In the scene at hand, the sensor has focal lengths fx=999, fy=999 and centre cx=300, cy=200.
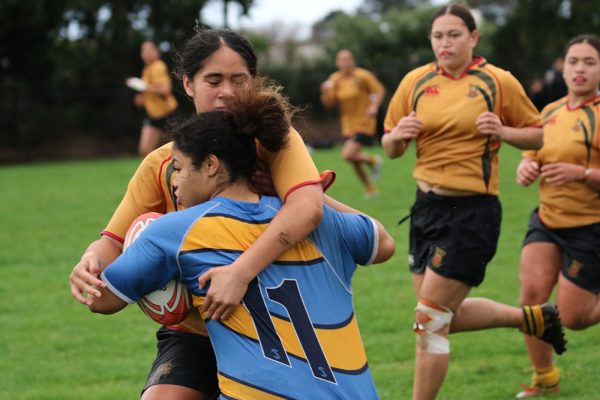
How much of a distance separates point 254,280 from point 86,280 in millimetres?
520

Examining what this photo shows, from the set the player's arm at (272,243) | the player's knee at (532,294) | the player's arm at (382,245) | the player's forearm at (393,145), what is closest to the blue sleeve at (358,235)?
the player's arm at (382,245)

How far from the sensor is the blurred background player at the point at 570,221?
561 cm

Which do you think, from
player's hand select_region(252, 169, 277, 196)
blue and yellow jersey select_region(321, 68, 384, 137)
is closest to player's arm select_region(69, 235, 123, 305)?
player's hand select_region(252, 169, 277, 196)

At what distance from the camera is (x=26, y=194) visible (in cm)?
1577

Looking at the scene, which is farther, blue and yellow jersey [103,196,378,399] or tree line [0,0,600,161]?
tree line [0,0,600,161]

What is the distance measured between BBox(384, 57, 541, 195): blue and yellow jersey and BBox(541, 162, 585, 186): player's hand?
50 centimetres

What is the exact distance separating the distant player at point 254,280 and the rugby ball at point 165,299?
0.14 feet

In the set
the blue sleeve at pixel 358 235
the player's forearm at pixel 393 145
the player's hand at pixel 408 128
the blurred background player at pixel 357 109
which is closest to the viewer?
the blue sleeve at pixel 358 235

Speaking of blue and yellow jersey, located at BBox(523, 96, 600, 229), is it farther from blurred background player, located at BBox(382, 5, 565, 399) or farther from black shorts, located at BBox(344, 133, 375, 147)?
black shorts, located at BBox(344, 133, 375, 147)

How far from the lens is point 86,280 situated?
3.06 metres

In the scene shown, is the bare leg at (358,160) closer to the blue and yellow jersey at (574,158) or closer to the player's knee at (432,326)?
the blue and yellow jersey at (574,158)

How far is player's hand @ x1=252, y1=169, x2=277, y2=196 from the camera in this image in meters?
3.21

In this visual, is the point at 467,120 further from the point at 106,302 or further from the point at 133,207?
the point at 106,302

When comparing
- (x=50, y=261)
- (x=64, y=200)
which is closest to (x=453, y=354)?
(x=50, y=261)
